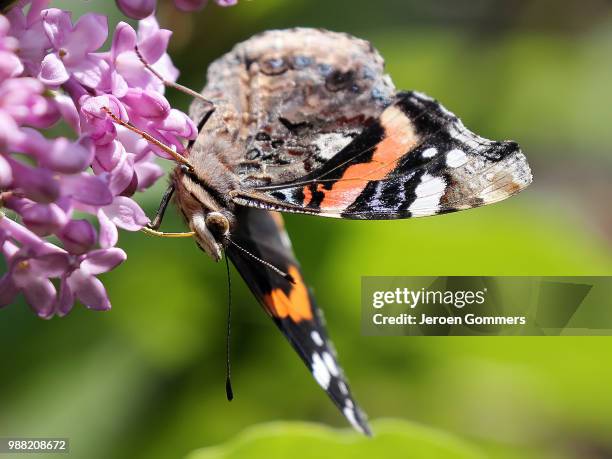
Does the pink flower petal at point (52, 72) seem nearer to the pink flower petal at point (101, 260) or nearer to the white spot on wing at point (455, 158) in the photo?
the pink flower petal at point (101, 260)

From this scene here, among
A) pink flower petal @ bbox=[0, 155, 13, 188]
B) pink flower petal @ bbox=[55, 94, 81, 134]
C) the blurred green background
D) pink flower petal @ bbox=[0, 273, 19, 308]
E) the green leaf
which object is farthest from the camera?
the blurred green background

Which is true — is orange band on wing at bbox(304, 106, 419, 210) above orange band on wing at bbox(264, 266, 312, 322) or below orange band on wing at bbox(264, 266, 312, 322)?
above

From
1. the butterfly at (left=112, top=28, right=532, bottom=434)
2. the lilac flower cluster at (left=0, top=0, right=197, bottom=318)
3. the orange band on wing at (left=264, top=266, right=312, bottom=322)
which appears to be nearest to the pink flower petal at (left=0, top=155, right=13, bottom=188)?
the lilac flower cluster at (left=0, top=0, right=197, bottom=318)

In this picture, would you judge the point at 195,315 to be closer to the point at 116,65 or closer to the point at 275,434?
the point at 275,434

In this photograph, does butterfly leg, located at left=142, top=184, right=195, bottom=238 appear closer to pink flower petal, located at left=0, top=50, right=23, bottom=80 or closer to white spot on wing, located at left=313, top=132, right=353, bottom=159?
white spot on wing, located at left=313, top=132, right=353, bottom=159

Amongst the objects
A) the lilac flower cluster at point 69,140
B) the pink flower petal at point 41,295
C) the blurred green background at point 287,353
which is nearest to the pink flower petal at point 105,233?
the lilac flower cluster at point 69,140

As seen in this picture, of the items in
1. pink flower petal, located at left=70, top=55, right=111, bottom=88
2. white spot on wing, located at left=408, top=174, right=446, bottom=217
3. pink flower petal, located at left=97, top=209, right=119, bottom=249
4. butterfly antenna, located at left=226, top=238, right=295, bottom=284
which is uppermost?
pink flower petal, located at left=70, top=55, right=111, bottom=88
